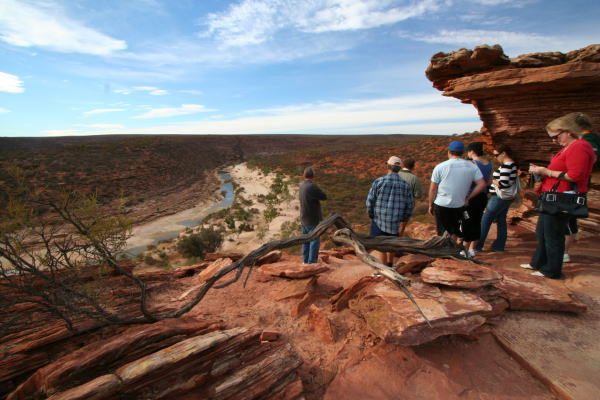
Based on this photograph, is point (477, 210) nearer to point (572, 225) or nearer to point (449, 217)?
point (449, 217)

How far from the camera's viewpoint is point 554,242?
3.67 m

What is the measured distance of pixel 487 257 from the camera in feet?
16.8

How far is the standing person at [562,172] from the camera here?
10.7 feet

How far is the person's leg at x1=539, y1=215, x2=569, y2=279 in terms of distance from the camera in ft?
11.7

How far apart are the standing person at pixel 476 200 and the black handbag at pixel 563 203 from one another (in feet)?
2.74

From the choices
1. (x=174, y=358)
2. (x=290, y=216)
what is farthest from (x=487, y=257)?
(x=290, y=216)

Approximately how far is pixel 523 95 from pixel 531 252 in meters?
3.05

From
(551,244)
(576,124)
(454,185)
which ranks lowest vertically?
(551,244)

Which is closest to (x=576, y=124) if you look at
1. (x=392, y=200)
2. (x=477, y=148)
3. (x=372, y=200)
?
(x=477, y=148)

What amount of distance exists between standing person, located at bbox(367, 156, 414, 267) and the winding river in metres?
9.25

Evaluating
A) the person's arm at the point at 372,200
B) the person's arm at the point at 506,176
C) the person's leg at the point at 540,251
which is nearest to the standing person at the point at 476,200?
the person's arm at the point at 506,176

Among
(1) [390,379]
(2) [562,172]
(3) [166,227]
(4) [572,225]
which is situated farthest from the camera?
(3) [166,227]

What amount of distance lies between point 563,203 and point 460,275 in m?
1.61

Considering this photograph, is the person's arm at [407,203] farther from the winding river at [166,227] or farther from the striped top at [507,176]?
the winding river at [166,227]
